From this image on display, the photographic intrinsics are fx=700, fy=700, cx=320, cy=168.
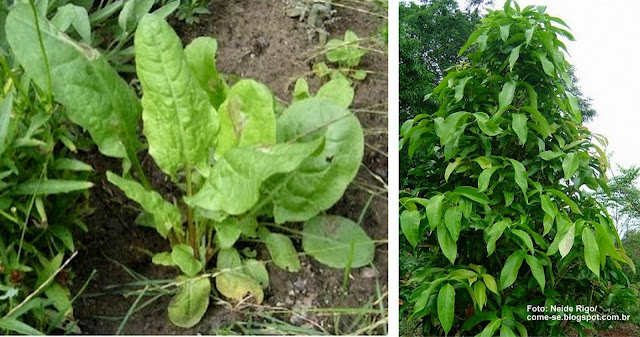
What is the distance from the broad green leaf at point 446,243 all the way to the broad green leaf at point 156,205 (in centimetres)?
41

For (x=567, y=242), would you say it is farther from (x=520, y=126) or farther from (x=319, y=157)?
(x=319, y=157)

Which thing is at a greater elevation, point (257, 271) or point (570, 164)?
point (570, 164)

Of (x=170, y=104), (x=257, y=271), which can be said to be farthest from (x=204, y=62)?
(x=257, y=271)

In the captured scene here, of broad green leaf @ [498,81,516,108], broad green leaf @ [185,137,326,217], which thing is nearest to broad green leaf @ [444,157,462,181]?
broad green leaf @ [498,81,516,108]

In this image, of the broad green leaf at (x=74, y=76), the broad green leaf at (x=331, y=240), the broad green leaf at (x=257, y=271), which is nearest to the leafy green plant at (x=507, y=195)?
the broad green leaf at (x=331, y=240)

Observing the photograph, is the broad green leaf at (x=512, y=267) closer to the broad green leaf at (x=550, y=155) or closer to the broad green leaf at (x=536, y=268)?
the broad green leaf at (x=536, y=268)

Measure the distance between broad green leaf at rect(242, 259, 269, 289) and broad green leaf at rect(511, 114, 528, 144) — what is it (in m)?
0.45

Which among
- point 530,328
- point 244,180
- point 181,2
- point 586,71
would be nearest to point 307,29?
point 181,2

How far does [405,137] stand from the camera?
3.72ft

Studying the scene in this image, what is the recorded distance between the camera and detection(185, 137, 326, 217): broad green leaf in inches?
34.0

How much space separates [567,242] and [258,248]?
1.57ft

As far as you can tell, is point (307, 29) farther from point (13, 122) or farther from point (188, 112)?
point (13, 122)

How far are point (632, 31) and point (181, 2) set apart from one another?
0.75 metres

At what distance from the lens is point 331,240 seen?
102cm
